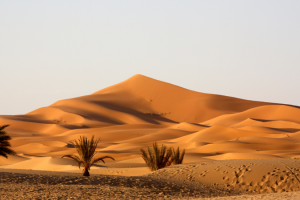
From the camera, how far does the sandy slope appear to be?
32125 millimetres

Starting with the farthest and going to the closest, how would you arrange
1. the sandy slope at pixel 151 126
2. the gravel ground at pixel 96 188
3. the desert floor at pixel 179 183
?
the sandy slope at pixel 151 126, the desert floor at pixel 179 183, the gravel ground at pixel 96 188

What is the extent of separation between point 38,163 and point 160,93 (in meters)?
69.1

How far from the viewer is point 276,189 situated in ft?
40.0

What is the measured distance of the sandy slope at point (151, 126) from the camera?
32125mm

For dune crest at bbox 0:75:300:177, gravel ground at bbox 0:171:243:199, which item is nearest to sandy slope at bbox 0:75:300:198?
dune crest at bbox 0:75:300:177

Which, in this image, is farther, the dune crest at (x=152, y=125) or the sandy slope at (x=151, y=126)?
the dune crest at (x=152, y=125)

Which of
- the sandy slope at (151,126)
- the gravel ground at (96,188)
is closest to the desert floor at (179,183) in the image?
the gravel ground at (96,188)

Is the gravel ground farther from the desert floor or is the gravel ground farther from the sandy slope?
the sandy slope

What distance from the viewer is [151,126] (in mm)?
63188

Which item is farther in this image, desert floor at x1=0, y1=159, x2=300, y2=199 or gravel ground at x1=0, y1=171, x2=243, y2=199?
desert floor at x1=0, y1=159, x2=300, y2=199

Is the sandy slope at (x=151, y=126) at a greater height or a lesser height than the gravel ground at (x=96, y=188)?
greater

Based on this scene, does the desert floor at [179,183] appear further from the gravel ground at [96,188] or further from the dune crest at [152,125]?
the dune crest at [152,125]

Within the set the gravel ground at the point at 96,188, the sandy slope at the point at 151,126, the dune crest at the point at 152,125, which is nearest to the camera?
the gravel ground at the point at 96,188

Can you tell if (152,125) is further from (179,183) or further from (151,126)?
(179,183)
